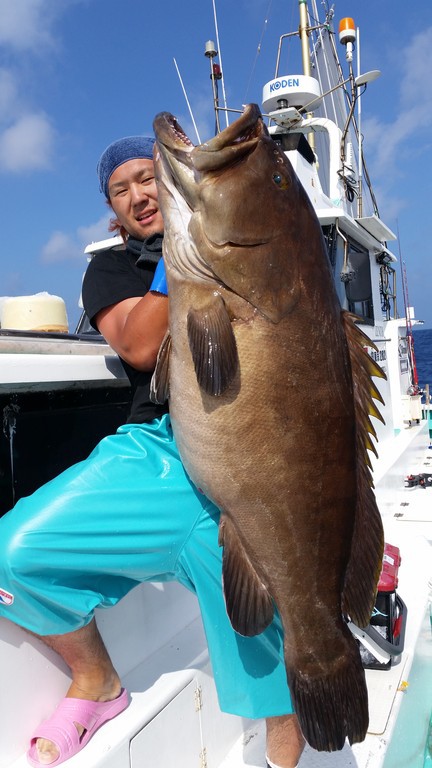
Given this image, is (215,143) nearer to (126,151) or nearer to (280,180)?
(280,180)

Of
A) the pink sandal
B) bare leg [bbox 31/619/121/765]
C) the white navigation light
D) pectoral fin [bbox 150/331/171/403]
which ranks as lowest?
the pink sandal

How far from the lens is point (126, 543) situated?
196 cm

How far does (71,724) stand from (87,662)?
20 cm

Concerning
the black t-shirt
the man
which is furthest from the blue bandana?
the black t-shirt

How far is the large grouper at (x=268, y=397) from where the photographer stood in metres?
1.69

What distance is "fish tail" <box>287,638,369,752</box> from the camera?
1.78 m

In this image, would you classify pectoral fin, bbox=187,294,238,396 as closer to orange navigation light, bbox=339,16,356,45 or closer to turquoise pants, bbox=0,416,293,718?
turquoise pants, bbox=0,416,293,718

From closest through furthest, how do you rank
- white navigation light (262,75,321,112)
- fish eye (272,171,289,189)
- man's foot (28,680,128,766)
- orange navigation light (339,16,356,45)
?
fish eye (272,171,289,189) → man's foot (28,680,128,766) → white navigation light (262,75,321,112) → orange navigation light (339,16,356,45)

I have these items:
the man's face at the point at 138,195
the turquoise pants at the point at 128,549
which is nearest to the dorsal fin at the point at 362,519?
the turquoise pants at the point at 128,549

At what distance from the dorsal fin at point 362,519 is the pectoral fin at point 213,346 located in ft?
1.41

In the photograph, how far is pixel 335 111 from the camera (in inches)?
398

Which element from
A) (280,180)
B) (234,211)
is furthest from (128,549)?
(280,180)

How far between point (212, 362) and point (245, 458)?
0.97 feet

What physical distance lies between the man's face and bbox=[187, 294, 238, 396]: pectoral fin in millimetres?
682
